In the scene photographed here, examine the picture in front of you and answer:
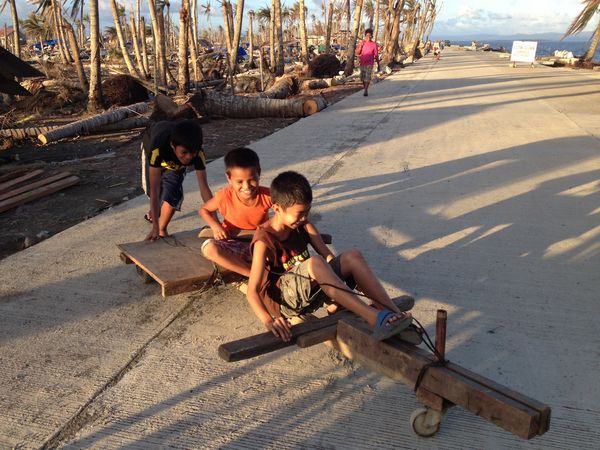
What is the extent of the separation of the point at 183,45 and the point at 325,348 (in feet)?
45.5

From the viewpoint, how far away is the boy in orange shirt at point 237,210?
3.26 m

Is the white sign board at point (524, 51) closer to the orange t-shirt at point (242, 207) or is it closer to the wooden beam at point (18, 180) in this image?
the wooden beam at point (18, 180)

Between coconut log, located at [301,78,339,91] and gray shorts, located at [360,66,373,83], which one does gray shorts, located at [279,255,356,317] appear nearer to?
gray shorts, located at [360,66,373,83]

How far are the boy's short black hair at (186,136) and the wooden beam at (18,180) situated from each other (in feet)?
11.4

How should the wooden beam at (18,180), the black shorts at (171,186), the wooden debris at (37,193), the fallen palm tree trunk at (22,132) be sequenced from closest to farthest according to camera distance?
the black shorts at (171,186), the wooden debris at (37,193), the wooden beam at (18,180), the fallen palm tree trunk at (22,132)

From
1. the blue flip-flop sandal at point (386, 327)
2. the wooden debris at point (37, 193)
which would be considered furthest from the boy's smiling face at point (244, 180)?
the wooden debris at point (37, 193)

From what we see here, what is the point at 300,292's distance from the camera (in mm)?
2762

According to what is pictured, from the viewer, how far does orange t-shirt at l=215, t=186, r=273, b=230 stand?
12.0 feet

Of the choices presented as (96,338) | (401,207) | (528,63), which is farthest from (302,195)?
(528,63)

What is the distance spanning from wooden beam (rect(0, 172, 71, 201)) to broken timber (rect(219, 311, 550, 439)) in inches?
191

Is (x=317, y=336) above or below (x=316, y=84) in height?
above

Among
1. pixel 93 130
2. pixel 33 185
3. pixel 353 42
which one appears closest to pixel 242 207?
pixel 33 185

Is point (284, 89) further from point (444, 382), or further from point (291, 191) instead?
point (444, 382)

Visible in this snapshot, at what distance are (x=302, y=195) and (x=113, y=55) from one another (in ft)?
155
